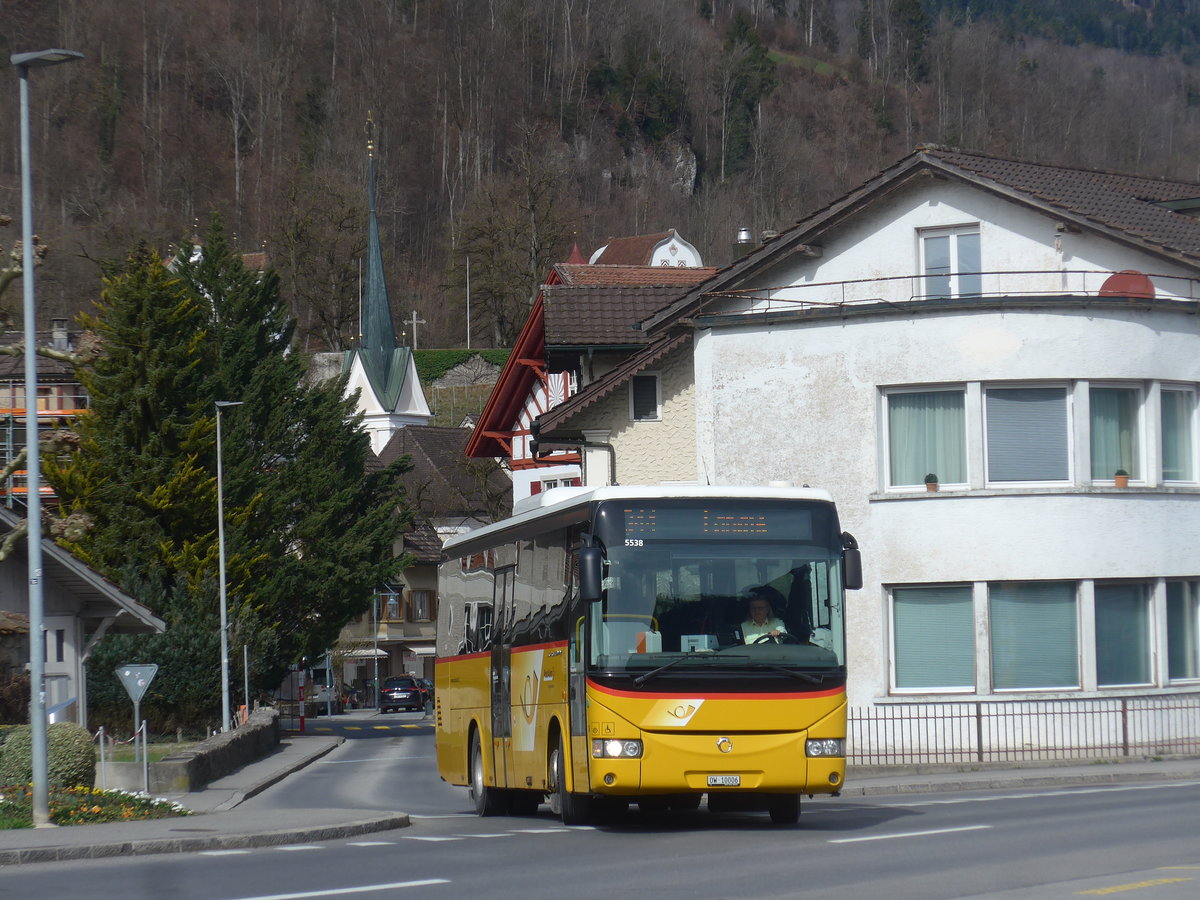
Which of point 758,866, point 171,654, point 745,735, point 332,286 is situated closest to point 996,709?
point 745,735

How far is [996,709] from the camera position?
1091 inches

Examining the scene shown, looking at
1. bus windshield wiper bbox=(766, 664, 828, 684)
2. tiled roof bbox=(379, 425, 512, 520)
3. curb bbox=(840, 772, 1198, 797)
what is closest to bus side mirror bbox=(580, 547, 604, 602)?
bus windshield wiper bbox=(766, 664, 828, 684)

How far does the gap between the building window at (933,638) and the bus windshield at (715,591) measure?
12368 millimetres

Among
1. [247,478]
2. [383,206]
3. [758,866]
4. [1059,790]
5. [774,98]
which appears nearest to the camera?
[758,866]

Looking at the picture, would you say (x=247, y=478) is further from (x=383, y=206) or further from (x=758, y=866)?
(x=383, y=206)

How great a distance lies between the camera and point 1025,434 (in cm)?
2825

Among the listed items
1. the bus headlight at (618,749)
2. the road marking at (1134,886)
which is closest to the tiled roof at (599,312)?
the bus headlight at (618,749)

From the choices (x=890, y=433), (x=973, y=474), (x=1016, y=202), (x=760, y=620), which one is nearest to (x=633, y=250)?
(x=1016, y=202)

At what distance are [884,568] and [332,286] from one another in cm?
7903

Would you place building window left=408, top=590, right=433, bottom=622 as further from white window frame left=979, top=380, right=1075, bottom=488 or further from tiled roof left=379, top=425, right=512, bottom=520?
white window frame left=979, top=380, right=1075, bottom=488

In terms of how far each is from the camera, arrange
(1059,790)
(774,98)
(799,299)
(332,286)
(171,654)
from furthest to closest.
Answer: (774,98)
(332,286)
(171,654)
(799,299)
(1059,790)

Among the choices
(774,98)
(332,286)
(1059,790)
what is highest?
(774,98)

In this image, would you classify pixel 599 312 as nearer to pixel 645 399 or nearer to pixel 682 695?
pixel 645 399

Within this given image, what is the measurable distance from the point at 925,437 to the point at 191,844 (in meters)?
15.7
